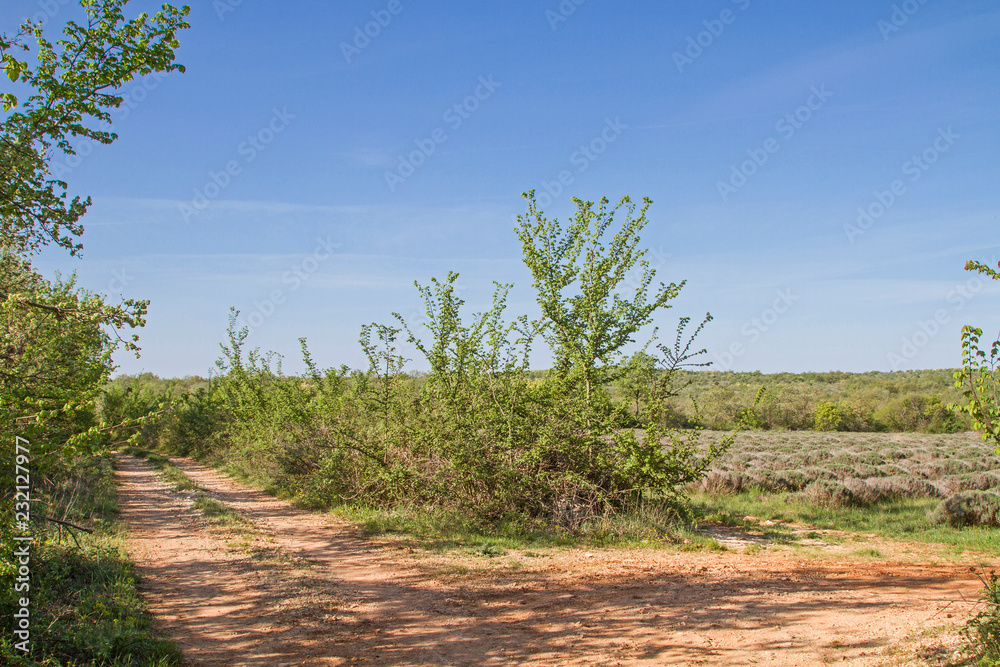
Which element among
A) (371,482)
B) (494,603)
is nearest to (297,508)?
(371,482)

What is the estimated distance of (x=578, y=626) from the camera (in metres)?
6.41

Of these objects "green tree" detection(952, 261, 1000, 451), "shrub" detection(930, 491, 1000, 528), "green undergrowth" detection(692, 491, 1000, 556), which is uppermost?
"green tree" detection(952, 261, 1000, 451)

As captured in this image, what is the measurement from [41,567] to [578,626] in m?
5.55

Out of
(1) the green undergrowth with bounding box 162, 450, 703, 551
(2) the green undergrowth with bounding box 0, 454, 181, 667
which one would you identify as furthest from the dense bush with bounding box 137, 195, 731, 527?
(2) the green undergrowth with bounding box 0, 454, 181, 667

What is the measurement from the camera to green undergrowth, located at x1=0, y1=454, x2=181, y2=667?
4.91m

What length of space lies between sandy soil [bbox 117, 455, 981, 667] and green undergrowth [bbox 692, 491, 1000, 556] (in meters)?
2.19

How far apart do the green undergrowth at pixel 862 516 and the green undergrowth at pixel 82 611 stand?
37.1 ft

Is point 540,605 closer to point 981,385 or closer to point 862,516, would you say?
point 981,385

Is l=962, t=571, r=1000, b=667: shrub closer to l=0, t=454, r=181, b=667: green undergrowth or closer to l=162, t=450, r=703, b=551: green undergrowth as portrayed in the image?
l=162, t=450, r=703, b=551: green undergrowth

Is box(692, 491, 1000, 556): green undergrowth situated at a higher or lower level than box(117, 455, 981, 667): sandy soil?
lower

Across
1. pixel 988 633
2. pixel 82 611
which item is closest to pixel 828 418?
pixel 988 633

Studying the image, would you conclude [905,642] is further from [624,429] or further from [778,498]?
[778,498]

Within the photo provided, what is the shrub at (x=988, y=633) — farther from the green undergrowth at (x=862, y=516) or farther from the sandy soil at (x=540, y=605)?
the green undergrowth at (x=862, y=516)

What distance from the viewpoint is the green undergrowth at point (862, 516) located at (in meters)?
12.0
